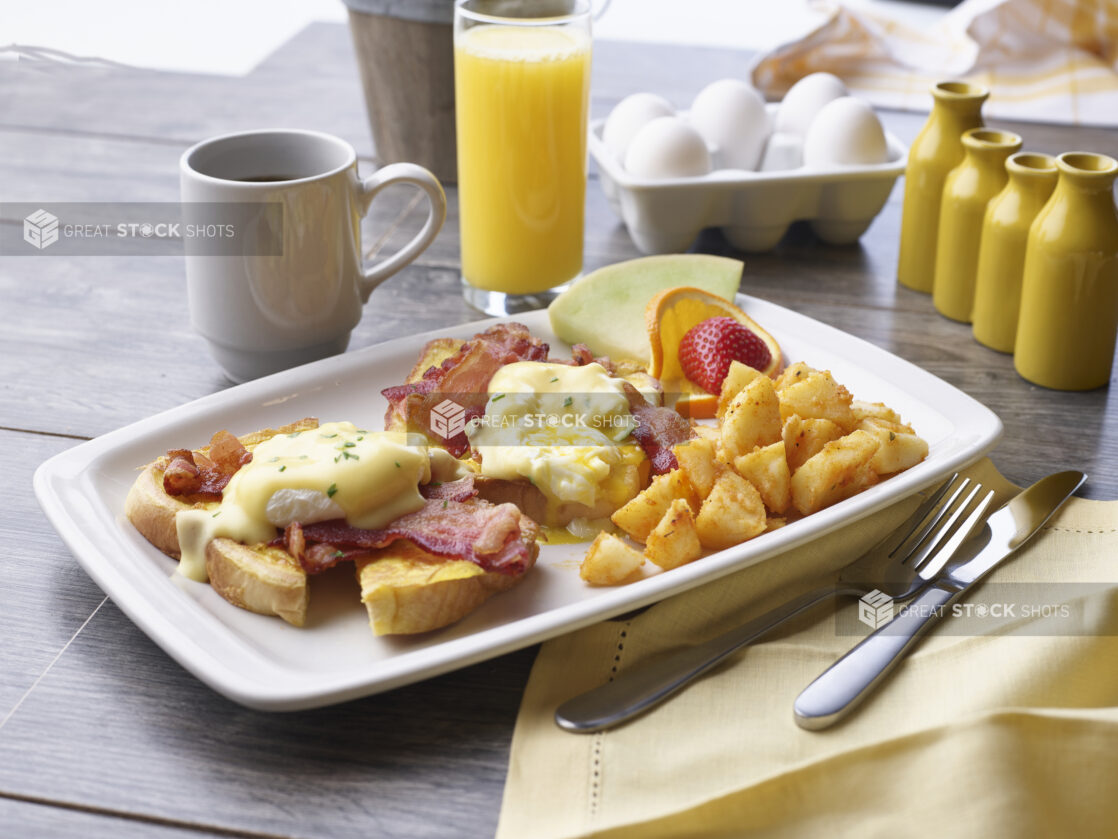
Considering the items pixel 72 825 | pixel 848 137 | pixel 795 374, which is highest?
pixel 848 137

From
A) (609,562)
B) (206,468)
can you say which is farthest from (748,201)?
(206,468)

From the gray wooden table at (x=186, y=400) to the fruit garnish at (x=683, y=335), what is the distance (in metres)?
0.32

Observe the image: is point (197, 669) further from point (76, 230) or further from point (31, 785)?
point (76, 230)

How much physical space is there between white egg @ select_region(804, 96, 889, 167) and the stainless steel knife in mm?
927

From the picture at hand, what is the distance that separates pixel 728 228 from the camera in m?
2.25

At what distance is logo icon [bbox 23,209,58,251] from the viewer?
2.25 meters

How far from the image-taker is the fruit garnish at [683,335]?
1.66 meters

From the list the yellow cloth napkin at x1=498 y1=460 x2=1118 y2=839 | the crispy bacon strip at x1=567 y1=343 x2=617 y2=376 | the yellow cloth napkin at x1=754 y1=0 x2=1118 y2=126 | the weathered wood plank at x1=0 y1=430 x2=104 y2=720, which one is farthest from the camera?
the yellow cloth napkin at x1=754 y1=0 x2=1118 y2=126

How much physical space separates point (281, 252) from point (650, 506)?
0.72 m

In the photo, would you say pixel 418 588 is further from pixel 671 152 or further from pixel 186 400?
pixel 671 152

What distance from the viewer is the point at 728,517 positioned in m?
1.28

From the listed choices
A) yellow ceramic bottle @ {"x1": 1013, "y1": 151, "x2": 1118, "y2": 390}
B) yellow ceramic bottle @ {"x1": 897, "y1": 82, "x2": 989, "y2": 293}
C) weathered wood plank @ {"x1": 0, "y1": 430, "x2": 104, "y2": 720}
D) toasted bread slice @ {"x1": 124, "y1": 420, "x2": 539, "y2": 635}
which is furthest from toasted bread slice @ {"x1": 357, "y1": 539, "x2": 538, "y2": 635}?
yellow ceramic bottle @ {"x1": 897, "y1": 82, "x2": 989, "y2": 293}

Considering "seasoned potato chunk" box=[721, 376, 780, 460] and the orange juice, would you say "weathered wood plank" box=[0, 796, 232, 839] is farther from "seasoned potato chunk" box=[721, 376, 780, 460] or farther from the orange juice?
the orange juice

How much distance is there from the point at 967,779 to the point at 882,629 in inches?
9.8
